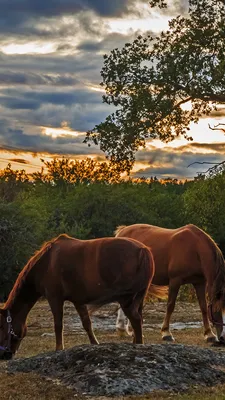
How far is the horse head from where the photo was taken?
1100 centimetres

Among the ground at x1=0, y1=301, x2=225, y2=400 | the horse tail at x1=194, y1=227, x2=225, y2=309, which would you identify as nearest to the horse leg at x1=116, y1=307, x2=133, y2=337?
the horse tail at x1=194, y1=227, x2=225, y2=309

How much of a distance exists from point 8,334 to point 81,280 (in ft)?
4.97

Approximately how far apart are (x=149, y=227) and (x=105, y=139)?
20.3ft

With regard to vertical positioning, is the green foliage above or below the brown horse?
above

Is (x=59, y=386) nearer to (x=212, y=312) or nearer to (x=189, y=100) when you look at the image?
(x=212, y=312)

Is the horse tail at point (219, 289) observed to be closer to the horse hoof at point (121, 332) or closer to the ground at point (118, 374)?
the ground at point (118, 374)

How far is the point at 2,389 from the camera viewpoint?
8.26 metres

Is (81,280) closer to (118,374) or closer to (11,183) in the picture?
(118,374)

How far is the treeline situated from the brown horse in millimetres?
11753

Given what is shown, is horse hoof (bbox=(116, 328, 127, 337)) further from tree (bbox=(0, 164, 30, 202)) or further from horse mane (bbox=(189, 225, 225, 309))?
tree (bbox=(0, 164, 30, 202))

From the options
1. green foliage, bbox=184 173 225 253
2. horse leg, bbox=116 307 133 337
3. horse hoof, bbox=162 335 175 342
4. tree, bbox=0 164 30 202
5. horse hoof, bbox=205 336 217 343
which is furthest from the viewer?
tree, bbox=0 164 30 202

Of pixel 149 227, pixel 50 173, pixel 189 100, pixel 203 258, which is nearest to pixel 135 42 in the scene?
pixel 189 100

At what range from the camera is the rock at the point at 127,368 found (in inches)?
324

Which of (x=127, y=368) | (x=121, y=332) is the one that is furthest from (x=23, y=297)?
(x=121, y=332)
